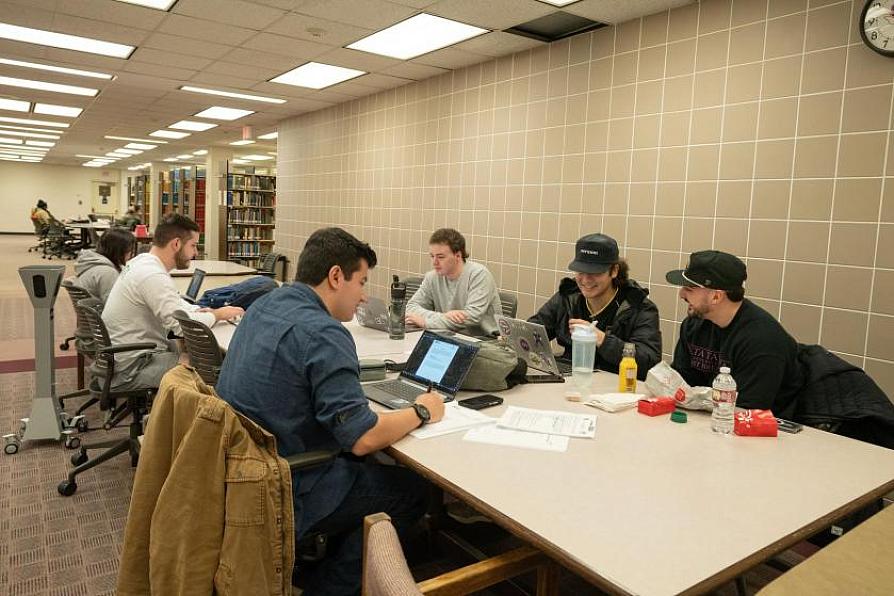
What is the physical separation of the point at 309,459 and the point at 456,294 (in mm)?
2504

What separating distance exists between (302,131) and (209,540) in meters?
7.81

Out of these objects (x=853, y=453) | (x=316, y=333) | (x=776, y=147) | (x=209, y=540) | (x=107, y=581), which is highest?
(x=776, y=147)

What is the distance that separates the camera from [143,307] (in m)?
3.51

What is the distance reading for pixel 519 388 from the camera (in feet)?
8.42

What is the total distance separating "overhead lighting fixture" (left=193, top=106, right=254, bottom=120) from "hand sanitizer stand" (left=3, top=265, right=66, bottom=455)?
5076 mm

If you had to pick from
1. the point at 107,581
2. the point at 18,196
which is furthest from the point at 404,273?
the point at 18,196

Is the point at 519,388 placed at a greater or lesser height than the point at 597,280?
lesser

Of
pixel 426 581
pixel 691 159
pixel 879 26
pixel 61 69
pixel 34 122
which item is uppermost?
pixel 34 122

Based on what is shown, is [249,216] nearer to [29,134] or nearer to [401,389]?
A: [29,134]

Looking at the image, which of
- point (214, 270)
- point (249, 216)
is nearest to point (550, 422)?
point (214, 270)

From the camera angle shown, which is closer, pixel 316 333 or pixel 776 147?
pixel 316 333

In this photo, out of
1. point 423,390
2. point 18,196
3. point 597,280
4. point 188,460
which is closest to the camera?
point 188,460

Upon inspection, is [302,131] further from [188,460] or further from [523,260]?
[188,460]

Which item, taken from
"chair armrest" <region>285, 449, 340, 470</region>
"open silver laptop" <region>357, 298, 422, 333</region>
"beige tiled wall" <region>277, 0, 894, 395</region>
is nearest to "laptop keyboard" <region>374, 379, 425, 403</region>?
"chair armrest" <region>285, 449, 340, 470</region>
